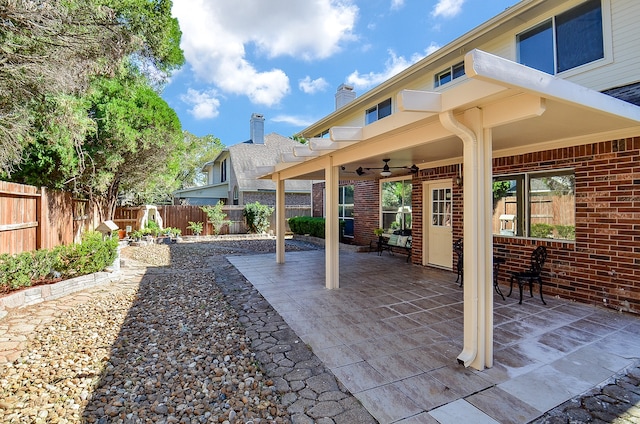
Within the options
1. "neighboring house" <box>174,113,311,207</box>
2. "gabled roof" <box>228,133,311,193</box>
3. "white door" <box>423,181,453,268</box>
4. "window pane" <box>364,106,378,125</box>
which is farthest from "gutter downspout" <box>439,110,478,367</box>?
"gabled roof" <box>228,133,311,193</box>

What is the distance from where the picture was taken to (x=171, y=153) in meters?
9.99

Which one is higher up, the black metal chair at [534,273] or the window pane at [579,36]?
the window pane at [579,36]

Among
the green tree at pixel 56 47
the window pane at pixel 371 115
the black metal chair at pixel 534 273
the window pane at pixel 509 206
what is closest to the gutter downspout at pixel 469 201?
the black metal chair at pixel 534 273

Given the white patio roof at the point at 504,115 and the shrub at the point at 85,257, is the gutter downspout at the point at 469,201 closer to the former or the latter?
the white patio roof at the point at 504,115

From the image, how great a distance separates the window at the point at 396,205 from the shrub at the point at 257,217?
25.5 ft

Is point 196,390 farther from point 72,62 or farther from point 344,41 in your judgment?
point 344,41

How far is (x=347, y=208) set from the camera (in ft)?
42.3

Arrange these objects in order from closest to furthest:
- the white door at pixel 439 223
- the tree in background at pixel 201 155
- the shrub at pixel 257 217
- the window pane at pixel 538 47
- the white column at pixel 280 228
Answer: the window pane at pixel 538 47 → the white door at pixel 439 223 → the white column at pixel 280 228 → the shrub at pixel 257 217 → the tree in background at pixel 201 155

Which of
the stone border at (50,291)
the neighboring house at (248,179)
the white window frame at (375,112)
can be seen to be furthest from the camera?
the neighboring house at (248,179)

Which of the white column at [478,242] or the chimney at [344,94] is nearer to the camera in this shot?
the white column at [478,242]

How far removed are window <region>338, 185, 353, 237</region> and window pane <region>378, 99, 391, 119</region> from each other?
3213 millimetres

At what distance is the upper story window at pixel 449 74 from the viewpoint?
26.0 feet

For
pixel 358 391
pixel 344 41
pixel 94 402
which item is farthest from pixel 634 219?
pixel 344 41

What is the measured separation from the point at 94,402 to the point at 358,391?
2.27 m
